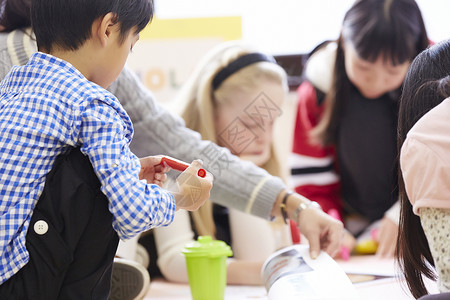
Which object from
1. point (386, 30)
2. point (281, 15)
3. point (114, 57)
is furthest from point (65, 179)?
point (281, 15)

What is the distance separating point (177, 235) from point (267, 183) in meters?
0.32

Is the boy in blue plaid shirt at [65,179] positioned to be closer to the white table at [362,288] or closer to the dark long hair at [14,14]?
the dark long hair at [14,14]

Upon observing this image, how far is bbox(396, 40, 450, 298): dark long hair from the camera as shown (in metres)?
0.81

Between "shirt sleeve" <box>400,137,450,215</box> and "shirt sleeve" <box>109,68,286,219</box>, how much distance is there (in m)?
0.38

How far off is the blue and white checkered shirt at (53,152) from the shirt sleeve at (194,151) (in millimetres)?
364

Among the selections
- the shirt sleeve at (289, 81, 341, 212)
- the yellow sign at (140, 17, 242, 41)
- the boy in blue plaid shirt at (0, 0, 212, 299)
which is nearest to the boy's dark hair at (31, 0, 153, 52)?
the boy in blue plaid shirt at (0, 0, 212, 299)

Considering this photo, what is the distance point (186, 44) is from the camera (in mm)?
2193

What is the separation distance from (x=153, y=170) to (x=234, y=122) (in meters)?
0.53

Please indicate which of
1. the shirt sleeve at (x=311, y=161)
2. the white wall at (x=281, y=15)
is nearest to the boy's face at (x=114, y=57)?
the shirt sleeve at (x=311, y=161)

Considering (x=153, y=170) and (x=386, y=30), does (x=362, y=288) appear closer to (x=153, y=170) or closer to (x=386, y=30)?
(x=153, y=170)

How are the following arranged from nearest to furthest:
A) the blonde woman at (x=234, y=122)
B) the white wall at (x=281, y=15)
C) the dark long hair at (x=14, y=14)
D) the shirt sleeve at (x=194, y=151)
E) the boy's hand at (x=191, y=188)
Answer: the boy's hand at (x=191, y=188) → the dark long hair at (x=14, y=14) → the shirt sleeve at (x=194, y=151) → the blonde woman at (x=234, y=122) → the white wall at (x=281, y=15)

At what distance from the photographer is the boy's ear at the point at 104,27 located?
75 cm

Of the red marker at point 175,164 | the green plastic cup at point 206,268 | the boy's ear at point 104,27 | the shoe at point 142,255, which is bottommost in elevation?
the shoe at point 142,255

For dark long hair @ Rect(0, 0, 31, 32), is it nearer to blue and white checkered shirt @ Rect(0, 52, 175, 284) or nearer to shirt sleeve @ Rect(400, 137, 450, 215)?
blue and white checkered shirt @ Rect(0, 52, 175, 284)
